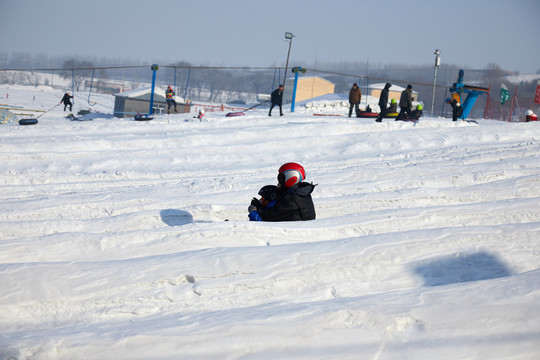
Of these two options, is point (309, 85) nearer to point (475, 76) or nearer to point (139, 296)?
point (139, 296)

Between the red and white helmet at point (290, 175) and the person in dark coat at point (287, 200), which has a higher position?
the red and white helmet at point (290, 175)

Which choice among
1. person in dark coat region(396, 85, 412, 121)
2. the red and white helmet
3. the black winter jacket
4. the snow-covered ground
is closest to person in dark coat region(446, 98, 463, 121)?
person in dark coat region(396, 85, 412, 121)

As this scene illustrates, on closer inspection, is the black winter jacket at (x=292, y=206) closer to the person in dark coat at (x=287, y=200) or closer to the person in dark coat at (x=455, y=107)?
the person in dark coat at (x=287, y=200)

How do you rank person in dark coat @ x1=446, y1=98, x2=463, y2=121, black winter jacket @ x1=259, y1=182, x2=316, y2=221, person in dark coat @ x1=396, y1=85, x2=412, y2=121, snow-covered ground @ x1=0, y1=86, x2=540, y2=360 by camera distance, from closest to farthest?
snow-covered ground @ x1=0, y1=86, x2=540, y2=360 < black winter jacket @ x1=259, y1=182, x2=316, y2=221 < person in dark coat @ x1=396, y1=85, x2=412, y2=121 < person in dark coat @ x1=446, y1=98, x2=463, y2=121

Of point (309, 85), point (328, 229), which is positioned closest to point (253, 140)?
point (328, 229)

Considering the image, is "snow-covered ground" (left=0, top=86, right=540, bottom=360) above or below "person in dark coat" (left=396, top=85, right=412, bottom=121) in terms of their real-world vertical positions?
below

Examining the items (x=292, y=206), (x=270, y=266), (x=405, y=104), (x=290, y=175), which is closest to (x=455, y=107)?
(x=405, y=104)

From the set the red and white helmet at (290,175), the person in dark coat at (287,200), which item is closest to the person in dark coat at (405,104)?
the person in dark coat at (287,200)

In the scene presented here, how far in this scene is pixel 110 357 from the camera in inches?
110

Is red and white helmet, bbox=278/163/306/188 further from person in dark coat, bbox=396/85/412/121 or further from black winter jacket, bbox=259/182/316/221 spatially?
person in dark coat, bbox=396/85/412/121

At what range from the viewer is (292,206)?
4.97 metres

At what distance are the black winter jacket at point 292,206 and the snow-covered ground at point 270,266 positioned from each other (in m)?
0.15

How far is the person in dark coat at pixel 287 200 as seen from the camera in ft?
15.6

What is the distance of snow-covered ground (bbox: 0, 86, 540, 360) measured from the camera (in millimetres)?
2980
